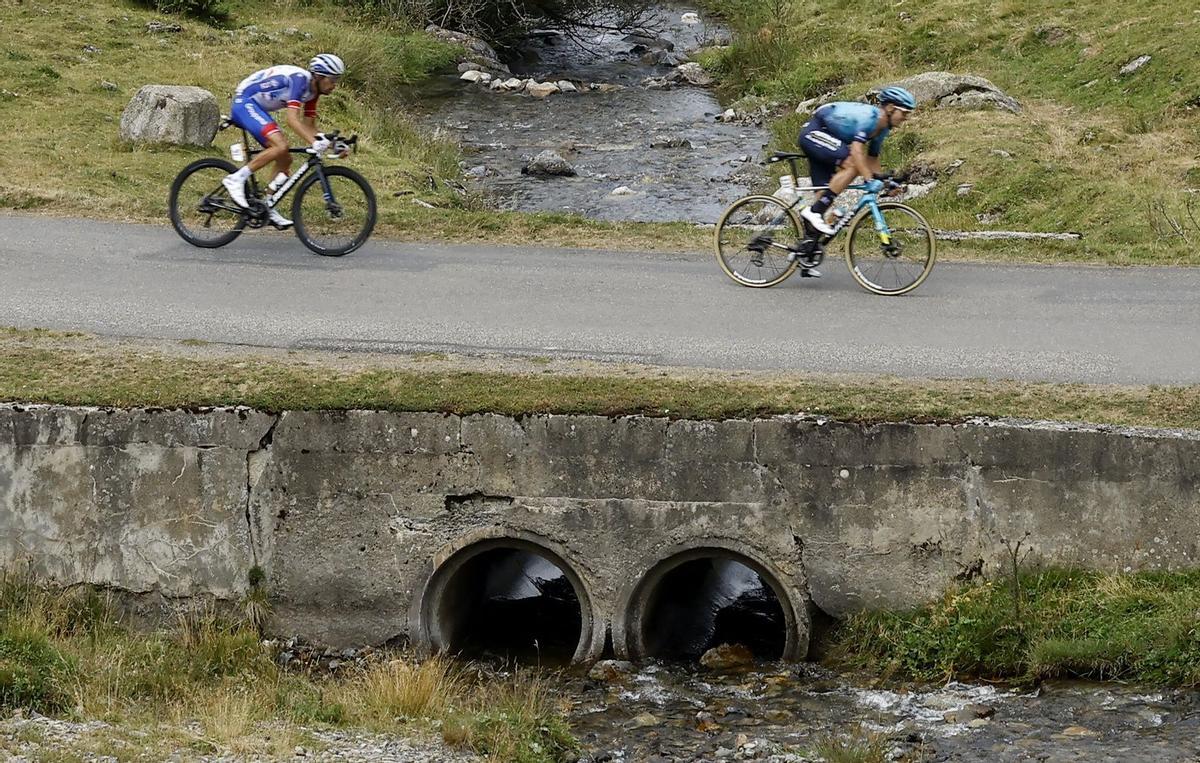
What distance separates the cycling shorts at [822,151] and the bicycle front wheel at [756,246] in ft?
1.67

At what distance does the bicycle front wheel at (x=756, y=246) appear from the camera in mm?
13430

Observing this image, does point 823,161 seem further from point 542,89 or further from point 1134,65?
point 542,89

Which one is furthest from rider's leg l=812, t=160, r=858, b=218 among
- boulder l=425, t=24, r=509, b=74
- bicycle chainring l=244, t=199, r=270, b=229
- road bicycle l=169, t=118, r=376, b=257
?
boulder l=425, t=24, r=509, b=74

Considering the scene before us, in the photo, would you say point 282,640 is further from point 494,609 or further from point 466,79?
point 466,79

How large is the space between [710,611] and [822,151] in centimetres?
424

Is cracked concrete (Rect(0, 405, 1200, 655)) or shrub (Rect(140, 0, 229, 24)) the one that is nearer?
cracked concrete (Rect(0, 405, 1200, 655))

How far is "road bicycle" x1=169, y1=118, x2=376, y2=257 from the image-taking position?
46.0ft

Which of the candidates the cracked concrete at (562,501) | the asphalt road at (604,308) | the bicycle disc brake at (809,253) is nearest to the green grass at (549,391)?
the cracked concrete at (562,501)

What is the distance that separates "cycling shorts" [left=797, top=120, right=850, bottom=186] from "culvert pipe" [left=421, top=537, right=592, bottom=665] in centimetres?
435

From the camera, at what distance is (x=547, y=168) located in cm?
2409

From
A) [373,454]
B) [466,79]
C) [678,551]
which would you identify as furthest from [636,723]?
[466,79]

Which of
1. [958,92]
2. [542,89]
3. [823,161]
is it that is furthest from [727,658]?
[542,89]

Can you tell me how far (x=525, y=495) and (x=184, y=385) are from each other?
8.75 ft

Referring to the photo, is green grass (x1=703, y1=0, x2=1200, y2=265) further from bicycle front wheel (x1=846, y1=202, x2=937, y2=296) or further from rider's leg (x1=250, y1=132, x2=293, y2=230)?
rider's leg (x1=250, y1=132, x2=293, y2=230)
